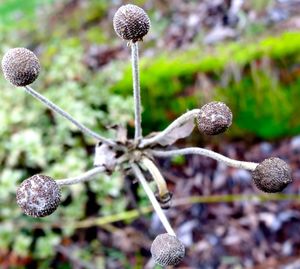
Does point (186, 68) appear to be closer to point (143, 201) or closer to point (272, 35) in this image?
point (272, 35)

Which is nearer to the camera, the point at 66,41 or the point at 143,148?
the point at 143,148

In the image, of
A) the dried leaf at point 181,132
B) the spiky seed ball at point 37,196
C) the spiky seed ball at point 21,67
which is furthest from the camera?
the dried leaf at point 181,132

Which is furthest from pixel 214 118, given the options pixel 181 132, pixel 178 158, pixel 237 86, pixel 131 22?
pixel 178 158

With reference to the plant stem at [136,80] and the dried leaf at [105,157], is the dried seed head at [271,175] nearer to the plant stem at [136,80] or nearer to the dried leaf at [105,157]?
the plant stem at [136,80]

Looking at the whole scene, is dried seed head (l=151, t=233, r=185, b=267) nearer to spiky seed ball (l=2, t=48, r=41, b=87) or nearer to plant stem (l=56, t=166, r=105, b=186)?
plant stem (l=56, t=166, r=105, b=186)

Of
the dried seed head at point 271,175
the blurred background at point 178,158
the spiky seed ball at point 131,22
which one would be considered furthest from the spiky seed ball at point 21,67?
the blurred background at point 178,158

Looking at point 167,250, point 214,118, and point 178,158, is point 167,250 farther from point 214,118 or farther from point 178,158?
point 178,158

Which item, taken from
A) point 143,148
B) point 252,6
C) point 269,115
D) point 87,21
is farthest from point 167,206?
point 87,21
